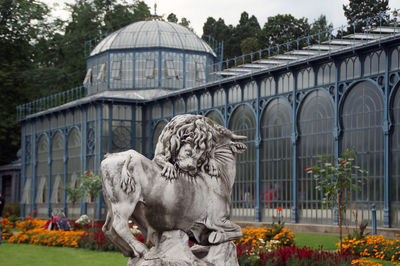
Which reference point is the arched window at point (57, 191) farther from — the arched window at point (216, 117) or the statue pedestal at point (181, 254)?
the statue pedestal at point (181, 254)

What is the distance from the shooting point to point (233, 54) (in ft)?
211

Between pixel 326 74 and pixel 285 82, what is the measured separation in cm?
228

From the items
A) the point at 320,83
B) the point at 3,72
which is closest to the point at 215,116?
the point at 320,83

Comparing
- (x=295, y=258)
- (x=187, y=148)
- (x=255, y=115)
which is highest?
(x=255, y=115)

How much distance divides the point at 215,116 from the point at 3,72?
20739 millimetres

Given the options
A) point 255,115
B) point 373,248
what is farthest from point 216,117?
point 373,248

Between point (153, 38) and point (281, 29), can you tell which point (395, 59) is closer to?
point (153, 38)

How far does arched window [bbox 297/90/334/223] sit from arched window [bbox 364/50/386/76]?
82.1 inches

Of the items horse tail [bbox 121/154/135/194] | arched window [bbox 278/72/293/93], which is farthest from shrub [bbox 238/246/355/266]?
arched window [bbox 278/72/293/93]

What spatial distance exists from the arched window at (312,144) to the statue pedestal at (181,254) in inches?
698

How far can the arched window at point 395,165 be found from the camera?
66.1 ft

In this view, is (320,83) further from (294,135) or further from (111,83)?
(111,83)

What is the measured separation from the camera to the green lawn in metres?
17.8

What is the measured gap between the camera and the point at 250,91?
27.4m
